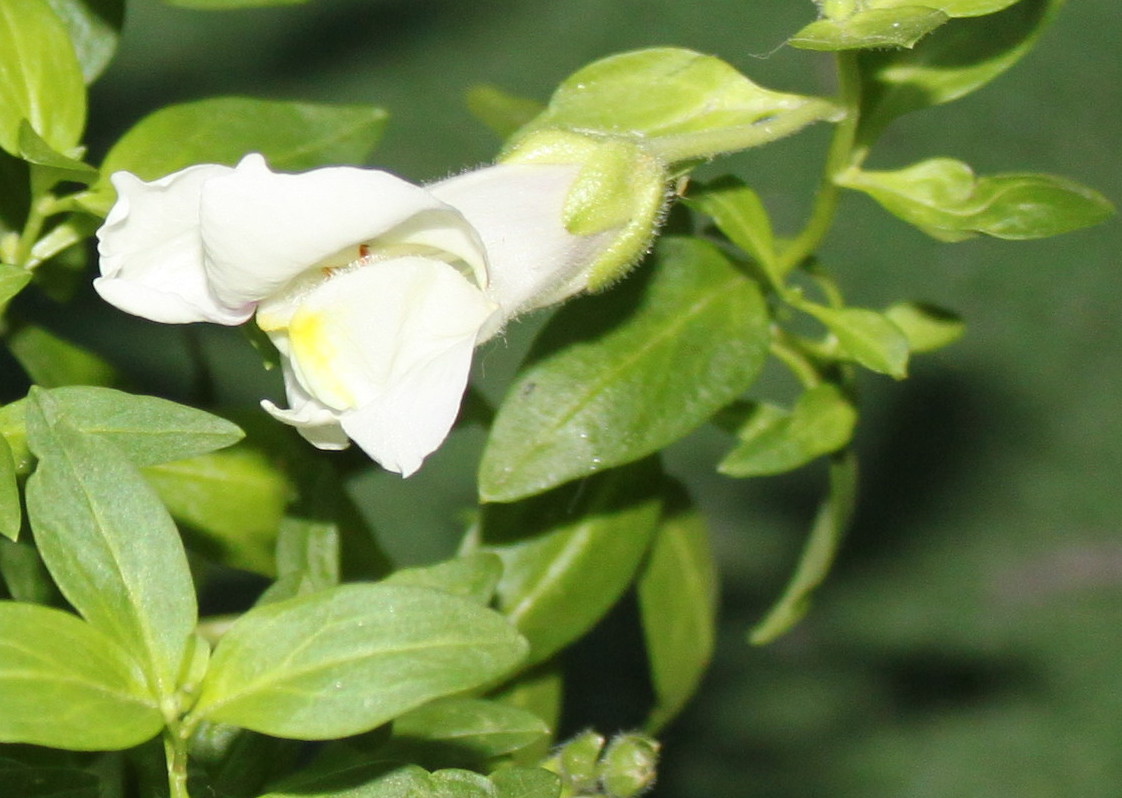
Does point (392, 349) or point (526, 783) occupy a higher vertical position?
point (392, 349)

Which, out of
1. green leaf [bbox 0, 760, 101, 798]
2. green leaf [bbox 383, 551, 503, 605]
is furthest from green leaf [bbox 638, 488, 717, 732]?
green leaf [bbox 0, 760, 101, 798]

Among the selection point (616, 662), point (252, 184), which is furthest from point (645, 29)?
point (252, 184)

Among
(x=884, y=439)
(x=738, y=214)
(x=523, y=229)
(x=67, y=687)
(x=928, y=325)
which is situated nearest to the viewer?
(x=67, y=687)

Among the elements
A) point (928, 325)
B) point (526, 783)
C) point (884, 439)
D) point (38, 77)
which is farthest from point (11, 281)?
point (884, 439)

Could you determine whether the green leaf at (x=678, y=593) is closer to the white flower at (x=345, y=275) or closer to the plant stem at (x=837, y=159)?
the plant stem at (x=837, y=159)

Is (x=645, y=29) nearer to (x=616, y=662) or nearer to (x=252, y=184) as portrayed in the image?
(x=616, y=662)

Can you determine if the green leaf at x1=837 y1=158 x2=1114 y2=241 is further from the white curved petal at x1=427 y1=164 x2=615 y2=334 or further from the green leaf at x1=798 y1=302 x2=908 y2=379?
the white curved petal at x1=427 y1=164 x2=615 y2=334

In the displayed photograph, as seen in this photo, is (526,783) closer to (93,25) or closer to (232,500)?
(232,500)
